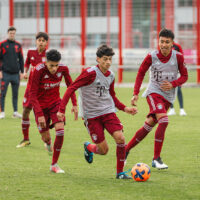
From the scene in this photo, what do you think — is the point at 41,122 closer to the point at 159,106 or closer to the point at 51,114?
the point at 51,114

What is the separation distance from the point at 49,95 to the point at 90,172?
1.27 m

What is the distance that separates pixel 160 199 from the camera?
5676mm

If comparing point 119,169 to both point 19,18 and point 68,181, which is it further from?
point 19,18

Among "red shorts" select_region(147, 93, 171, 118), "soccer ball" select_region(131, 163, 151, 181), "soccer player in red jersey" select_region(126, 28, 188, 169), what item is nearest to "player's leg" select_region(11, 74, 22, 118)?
"soccer player in red jersey" select_region(126, 28, 188, 169)

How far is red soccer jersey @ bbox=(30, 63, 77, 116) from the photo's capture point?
7.36 m

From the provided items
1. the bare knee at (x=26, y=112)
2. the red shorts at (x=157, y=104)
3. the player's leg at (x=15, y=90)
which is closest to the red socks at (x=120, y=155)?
the red shorts at (x=157, y=104)

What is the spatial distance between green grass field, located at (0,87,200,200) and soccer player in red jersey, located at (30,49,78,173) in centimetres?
43

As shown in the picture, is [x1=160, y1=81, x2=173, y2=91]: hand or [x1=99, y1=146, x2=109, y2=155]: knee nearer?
[x1=99, y1=146, x2=109, y2=155]: knee

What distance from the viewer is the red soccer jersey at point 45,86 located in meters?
7.36

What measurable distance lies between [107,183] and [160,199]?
0.94 m

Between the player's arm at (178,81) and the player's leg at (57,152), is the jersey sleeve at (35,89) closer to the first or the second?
the player's leg at (57,152)

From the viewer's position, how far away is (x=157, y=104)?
7656 millimetres

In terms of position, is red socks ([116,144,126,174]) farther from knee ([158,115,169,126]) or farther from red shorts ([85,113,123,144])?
knee ([158,115,169,126])

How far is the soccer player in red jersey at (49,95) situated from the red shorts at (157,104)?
3.49 feet
